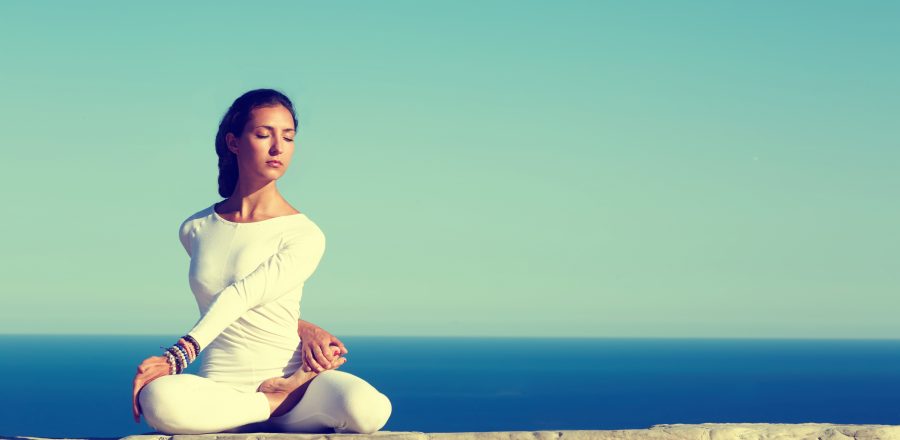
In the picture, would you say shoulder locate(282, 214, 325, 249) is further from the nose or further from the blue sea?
the blue sea

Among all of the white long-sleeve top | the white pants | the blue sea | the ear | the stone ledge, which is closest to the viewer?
the white pants

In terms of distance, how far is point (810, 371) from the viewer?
126 m

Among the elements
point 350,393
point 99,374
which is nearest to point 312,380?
point 350,393

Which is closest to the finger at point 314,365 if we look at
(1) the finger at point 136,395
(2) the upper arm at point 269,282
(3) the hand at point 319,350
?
(3) the hand at point 319,350

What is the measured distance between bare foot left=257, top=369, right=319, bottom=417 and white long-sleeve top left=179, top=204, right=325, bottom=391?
0.04 m

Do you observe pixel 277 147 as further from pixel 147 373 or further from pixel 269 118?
pixel 147 373

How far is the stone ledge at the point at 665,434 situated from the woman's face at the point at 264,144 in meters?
1.12

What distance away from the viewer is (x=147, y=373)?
14.8 ft

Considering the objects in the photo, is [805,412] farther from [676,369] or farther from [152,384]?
[152,384]

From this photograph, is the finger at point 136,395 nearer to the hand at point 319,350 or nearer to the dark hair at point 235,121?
the hand at point 319,350

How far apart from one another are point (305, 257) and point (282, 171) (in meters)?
0.40

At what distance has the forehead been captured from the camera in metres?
4.93

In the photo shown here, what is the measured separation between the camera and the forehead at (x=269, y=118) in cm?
493

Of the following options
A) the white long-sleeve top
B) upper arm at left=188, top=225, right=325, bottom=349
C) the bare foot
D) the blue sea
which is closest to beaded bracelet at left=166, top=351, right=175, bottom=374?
upper arm at left=188, top=225, right=325, bottom=349
